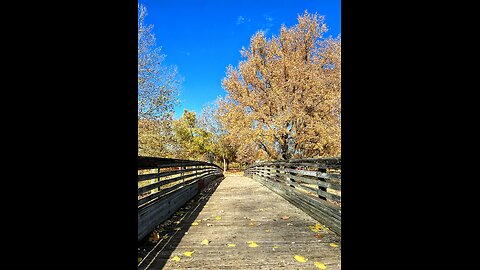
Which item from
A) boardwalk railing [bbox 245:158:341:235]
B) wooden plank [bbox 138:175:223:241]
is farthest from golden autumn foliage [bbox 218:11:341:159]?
wooden plank [bbox 138:175:223:241]

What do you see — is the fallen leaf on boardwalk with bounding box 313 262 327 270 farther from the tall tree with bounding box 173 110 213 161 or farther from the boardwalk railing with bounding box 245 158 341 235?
the tall tree with bounding box 173 110 213 161

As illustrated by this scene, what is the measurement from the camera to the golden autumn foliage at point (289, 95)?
14695mm

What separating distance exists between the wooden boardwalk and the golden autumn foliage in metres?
9.73

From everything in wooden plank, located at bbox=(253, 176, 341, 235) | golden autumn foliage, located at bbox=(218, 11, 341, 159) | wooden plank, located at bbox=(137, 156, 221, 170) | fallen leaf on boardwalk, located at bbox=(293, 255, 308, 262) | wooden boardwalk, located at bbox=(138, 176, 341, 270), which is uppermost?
golden autumn foliage, located at bbox=(218, 11, 341, 159)

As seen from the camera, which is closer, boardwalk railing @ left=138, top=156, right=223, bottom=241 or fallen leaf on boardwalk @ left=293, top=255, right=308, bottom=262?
fallen leaf on boardwalk @ left=293, top=255, right=308, bottom=262

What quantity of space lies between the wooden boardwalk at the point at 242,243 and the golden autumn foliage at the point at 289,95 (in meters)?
9.73

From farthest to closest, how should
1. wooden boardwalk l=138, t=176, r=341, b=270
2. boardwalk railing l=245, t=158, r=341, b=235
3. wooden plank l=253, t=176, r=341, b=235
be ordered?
boardwalk railing l=245, t=158, r=341, b=235 < wooden plank l=253, t=176, r=341, b=235 < wooden boardwalk l=138, t=176, r=341, b=270

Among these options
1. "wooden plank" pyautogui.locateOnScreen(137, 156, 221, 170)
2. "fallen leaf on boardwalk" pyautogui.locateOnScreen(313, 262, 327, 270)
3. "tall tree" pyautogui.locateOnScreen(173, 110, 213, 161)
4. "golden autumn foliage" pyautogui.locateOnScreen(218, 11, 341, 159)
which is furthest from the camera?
"tall tree" pyautogui.locateOnScreen(173, 110, 213, 161)

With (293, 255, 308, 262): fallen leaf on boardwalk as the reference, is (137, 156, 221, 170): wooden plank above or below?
above

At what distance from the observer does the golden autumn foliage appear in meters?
14.7
